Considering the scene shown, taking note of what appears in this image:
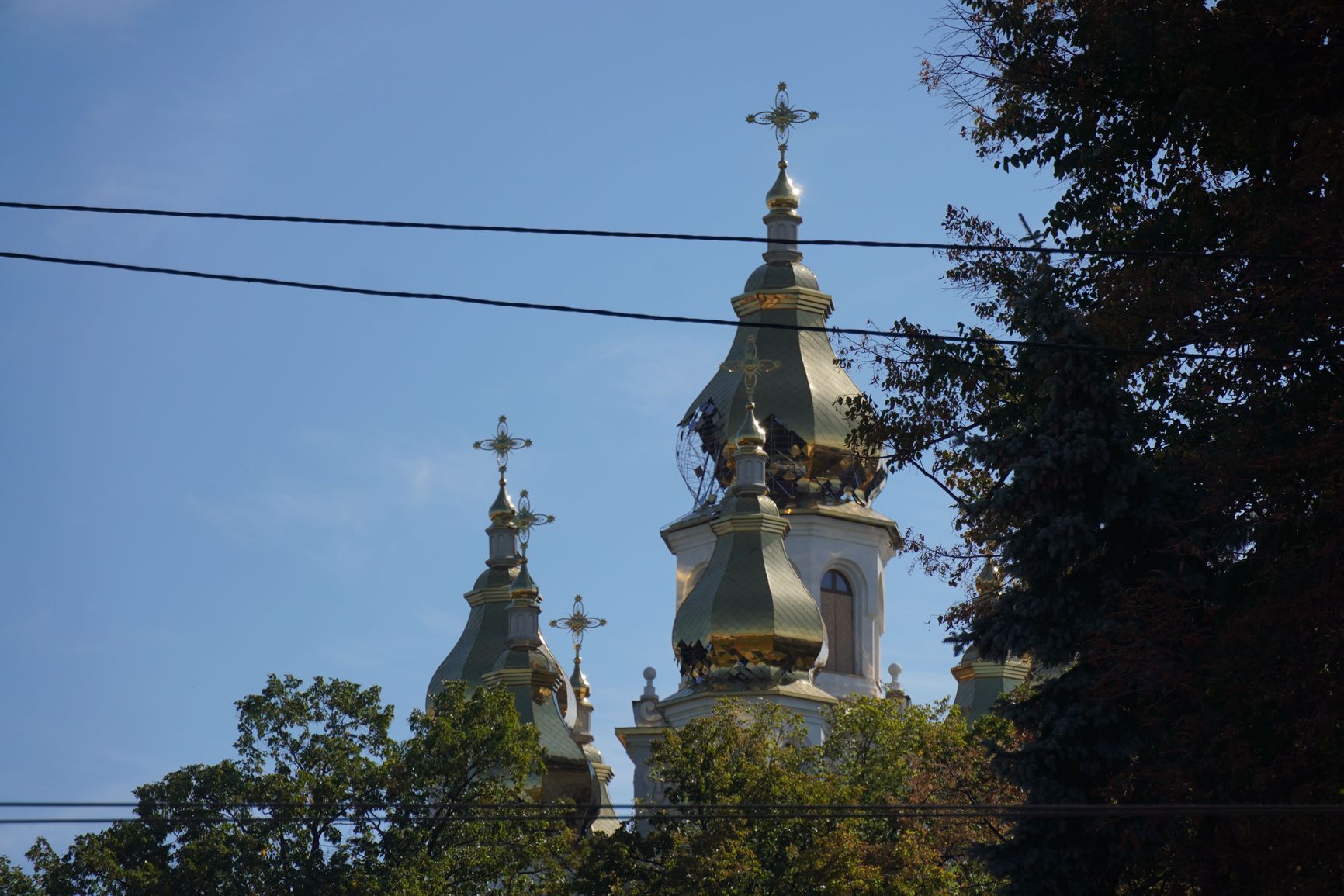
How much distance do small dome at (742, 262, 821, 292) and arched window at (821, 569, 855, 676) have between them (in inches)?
228

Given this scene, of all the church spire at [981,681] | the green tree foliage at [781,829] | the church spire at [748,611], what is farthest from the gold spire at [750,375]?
the green tree foliage at [781,829]

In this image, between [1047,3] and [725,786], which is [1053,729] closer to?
[1047,3]

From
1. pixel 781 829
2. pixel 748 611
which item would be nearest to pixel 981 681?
pixel 748 611

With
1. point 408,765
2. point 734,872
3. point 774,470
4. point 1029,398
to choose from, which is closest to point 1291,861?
point 1029,398

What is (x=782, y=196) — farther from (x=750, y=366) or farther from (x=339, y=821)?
(x=339, y=821)

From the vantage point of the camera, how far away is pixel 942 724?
124 feet

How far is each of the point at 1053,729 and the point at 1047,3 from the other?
20.8ft

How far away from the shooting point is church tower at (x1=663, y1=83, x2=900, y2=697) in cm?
5100

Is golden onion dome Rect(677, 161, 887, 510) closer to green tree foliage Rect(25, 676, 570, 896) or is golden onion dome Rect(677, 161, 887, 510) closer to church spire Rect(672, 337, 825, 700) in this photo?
church spire Rect(672, 337, 825, 700)

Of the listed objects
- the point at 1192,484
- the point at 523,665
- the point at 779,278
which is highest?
the point at 779,278

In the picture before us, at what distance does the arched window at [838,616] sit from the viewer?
51531 millimetres

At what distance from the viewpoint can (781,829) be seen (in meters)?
32.9

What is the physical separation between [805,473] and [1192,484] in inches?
1267

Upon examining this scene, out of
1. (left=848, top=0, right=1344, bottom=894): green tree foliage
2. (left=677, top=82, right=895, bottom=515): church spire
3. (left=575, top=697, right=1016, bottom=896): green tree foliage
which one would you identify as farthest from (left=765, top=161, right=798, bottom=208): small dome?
(left=848, top=0, right=1344, bottom=894): green tree foliage
